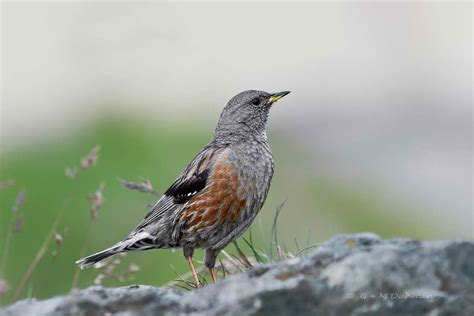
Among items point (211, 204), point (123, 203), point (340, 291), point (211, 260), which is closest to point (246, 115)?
point (211, 204)

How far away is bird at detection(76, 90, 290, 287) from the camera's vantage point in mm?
7098

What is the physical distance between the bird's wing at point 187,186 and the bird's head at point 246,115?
47 centimetres

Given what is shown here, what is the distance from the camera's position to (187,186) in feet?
24.4

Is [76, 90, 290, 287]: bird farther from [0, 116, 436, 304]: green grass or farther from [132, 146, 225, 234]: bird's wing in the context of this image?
[0, 116, 436, 304]: green grass

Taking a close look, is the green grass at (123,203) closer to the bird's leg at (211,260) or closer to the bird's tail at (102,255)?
the bird's leg at (211,260)

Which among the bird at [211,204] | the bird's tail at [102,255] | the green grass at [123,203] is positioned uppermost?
the bird at [211,204]

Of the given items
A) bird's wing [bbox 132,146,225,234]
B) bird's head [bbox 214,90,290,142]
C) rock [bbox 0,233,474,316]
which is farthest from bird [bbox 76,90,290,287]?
rock [bbox 0,233,474,316]

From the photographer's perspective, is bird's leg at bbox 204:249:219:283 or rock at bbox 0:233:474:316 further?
bird's leg at bbox 204:249:219:283

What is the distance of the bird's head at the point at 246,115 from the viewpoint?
800cm

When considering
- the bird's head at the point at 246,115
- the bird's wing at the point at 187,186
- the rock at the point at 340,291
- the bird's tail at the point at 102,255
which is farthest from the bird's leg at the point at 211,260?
the rock at the point at 340,291

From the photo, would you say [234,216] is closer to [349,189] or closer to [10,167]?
[10,167]

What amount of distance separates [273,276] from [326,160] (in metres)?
15.4

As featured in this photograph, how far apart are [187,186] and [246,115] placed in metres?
1.10

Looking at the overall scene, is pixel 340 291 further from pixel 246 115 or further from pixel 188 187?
pixel 246 115
